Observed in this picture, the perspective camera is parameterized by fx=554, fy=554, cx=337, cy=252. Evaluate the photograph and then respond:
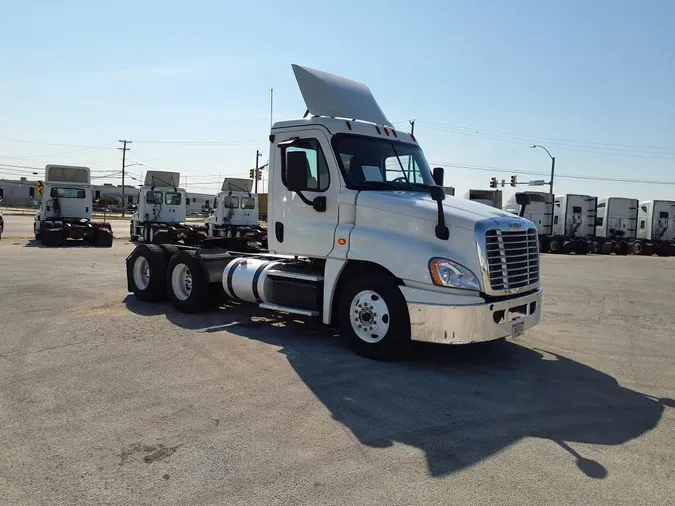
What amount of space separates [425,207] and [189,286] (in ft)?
16.1

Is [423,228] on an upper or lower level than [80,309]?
upper

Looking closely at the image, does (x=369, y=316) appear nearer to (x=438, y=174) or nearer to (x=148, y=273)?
(x=438, y=174)

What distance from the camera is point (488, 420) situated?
482 cm

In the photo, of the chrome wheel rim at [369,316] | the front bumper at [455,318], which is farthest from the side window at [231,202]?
the front bumper at [455,318]

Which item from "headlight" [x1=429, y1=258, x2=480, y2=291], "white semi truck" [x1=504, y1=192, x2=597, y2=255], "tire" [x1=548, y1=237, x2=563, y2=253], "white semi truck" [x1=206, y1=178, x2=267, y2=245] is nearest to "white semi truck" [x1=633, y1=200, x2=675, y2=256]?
"white semi truck" [x1=504, y1=192, x2=597, y2=255]

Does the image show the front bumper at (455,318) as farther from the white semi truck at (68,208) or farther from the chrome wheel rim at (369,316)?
the white semi truck at (68,208)

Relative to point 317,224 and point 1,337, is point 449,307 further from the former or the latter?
point 1,337

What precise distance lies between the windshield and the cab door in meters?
0.18

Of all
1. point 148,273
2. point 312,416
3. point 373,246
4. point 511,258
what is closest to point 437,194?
point 373,246

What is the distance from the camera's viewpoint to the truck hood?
618 centimetres

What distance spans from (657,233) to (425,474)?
40.9 metres

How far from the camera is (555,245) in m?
35.8

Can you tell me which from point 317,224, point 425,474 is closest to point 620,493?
point 425,474

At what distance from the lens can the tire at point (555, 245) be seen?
35719mm
